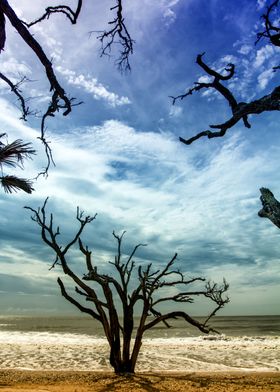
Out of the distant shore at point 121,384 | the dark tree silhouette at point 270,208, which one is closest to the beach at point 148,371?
the distant shore at point 121,384

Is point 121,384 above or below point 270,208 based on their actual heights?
below

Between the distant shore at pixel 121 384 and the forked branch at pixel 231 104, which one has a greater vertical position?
the forked branch at pixel 231 104

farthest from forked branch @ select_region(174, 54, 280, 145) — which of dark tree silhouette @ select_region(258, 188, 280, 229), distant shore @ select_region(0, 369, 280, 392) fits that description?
distant shore @ select_region(0, 369, 280, 392)

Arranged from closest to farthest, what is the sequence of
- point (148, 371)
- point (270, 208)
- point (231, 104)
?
point (270, 208)
point (231, 104)
point (148, 371)

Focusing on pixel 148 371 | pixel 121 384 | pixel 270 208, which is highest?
pixel 270 208

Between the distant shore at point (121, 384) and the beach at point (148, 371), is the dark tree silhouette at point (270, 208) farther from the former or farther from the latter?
the distant shore at point (121, 384)

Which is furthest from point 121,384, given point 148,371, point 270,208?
point 270,208

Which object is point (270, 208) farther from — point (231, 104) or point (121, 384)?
point (121, 384)

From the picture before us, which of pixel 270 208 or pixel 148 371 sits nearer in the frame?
pixel 270 208

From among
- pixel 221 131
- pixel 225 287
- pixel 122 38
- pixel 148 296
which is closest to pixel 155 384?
pixel 148 296

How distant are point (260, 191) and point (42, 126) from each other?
2.89 metres

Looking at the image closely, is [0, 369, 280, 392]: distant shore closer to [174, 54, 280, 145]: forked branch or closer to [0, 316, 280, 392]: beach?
[0, 316, 280, 392]: beach

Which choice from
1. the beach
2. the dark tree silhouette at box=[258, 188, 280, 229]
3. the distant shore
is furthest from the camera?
the beach

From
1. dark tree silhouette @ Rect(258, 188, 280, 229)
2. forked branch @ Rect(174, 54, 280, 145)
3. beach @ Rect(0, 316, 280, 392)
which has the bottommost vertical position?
beach @ Rect(0, 316, 280, 392)
